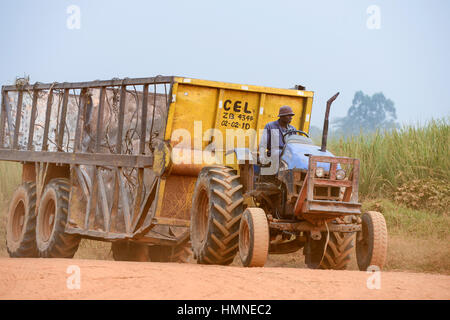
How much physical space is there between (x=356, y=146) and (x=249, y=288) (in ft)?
39.1

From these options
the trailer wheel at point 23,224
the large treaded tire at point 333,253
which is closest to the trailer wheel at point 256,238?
the large treaded tire at point 333,253

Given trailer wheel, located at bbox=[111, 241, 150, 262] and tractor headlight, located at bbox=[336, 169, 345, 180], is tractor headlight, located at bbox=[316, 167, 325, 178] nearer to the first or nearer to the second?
tractor headlight, located at bbox=[336, 169, 345, 180]

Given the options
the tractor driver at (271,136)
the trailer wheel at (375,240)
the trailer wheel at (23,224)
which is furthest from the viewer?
the trailer wheel at (23,224)

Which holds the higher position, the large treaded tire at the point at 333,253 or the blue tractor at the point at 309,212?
the blue tractor at the point at 309,212

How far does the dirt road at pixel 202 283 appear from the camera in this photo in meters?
7.12

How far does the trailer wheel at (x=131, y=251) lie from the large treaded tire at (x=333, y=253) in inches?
196

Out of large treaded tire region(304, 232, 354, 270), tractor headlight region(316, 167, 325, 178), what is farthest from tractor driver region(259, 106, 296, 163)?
large treaded tire region(304, 232, 354, 270)

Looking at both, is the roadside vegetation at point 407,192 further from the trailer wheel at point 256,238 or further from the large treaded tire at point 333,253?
the trailer wheel at point 256,238

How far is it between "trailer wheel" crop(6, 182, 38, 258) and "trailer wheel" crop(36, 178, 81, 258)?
1.34 feet

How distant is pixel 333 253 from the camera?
10414mm

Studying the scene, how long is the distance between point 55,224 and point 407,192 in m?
7.20

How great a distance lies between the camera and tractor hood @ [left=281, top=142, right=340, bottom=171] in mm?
9815

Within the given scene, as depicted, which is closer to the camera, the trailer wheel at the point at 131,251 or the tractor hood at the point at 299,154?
the tractor hood at the point at 299,154
